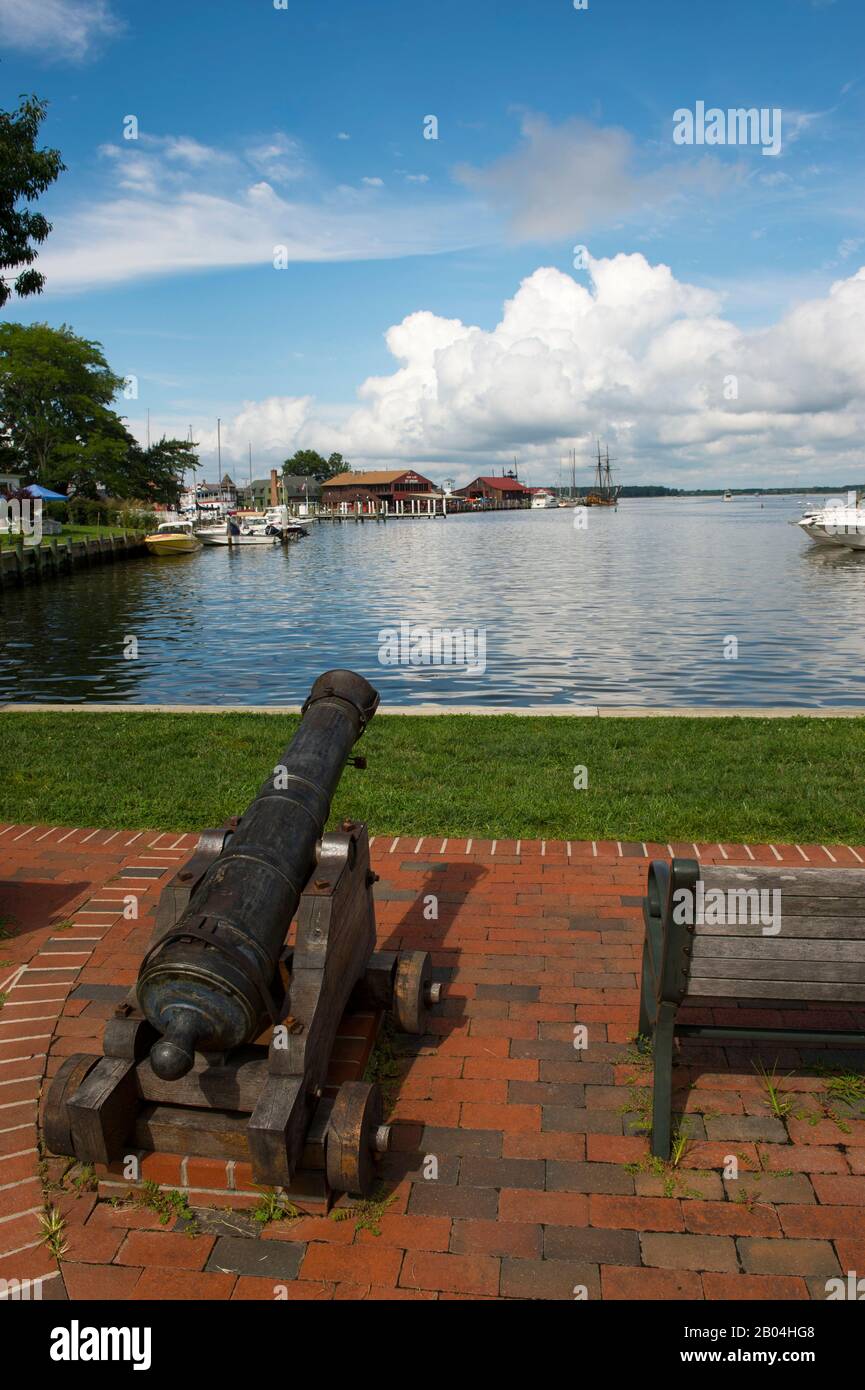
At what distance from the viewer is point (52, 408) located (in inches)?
2660

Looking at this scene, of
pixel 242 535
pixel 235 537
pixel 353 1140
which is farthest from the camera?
pixel 242 535

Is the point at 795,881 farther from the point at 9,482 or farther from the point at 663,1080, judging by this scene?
the point at 9,482

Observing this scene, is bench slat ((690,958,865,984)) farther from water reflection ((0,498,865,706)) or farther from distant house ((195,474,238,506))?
distant house ((195,474,238,506))

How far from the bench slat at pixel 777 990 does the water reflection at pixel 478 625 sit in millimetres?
10803

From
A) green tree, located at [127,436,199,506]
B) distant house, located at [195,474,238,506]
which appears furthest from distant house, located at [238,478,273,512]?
green tree, located at [127,436,199,506]

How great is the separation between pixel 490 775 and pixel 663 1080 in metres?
4.58

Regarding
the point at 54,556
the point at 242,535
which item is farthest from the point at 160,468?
the point at 54,556

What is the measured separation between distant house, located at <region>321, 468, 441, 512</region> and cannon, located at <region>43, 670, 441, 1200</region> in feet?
486

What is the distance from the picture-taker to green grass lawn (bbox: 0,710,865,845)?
21.5 ft

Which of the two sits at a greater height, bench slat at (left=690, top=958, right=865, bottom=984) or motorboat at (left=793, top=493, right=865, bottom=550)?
motorboat at (left=793, top=493, right=865, bottom=550)

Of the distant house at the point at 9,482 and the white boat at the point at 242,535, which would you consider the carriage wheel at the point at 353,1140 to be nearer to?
the distant house at the point at 9,482

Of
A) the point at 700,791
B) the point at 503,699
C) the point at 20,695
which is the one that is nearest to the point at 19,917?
the point at 700,791

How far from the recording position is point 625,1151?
10.8ft
